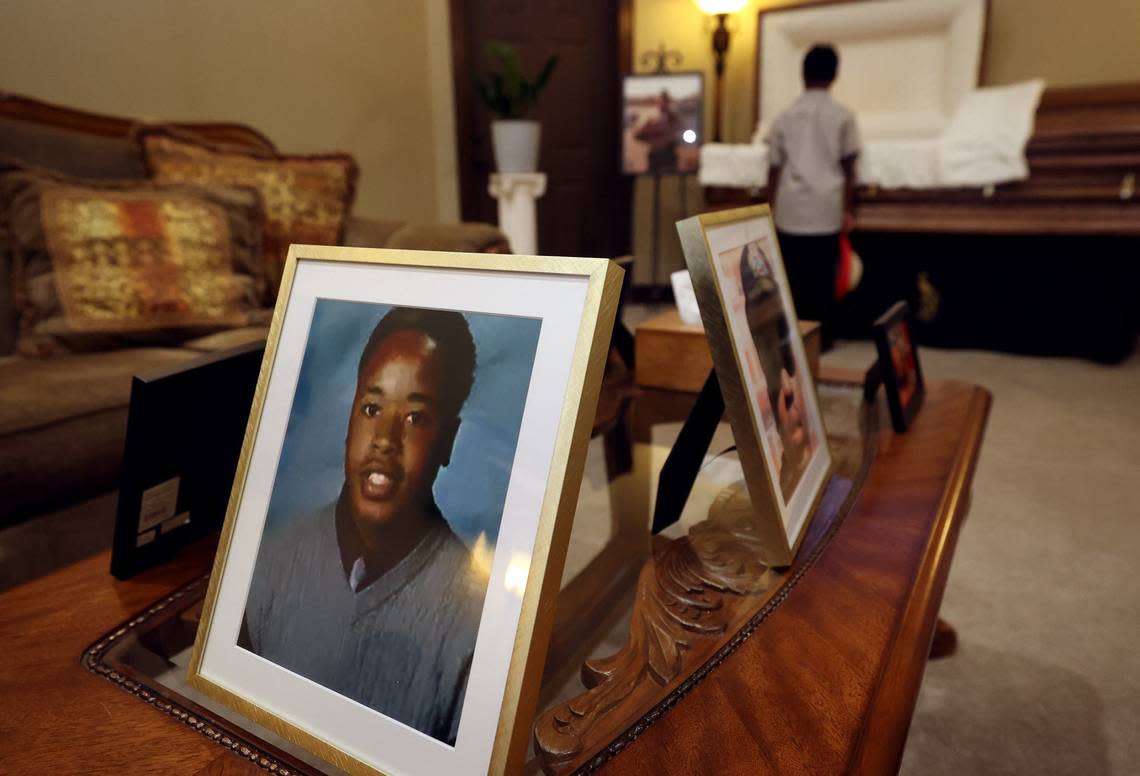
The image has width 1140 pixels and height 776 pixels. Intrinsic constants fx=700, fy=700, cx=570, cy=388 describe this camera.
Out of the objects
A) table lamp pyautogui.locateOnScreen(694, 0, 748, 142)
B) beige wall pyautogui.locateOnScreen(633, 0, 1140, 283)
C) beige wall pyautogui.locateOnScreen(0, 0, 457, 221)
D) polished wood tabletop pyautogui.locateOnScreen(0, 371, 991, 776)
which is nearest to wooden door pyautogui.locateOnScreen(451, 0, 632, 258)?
beige wall pyautogui.locateOnScreen(0, 0, 457, 221)

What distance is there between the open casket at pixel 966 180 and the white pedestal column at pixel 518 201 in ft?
2.49

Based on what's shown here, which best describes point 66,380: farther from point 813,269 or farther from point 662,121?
point 662,121

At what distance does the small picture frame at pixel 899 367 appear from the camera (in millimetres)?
875

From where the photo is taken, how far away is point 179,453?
0.60 meters

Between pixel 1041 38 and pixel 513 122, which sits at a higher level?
pixel 1041 38

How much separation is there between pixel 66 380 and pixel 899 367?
126cm

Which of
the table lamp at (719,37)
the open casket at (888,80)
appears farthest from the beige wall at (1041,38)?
the open casket at (888,80)

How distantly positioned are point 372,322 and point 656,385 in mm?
707

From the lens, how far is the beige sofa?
999mm

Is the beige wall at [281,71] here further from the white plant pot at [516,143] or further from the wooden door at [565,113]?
the white plant pot at [516,143]

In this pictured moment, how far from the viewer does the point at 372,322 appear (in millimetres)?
454

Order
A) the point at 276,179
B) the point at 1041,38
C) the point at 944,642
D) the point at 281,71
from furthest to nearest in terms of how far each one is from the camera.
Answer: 1. the point at 1041,38
2. the point at 281,71
3. the point at 276,179
4. the point at 944,642

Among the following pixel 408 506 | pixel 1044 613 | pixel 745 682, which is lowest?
pixel 1044 613

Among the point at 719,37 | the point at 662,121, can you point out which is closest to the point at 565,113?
the point at 662,121
